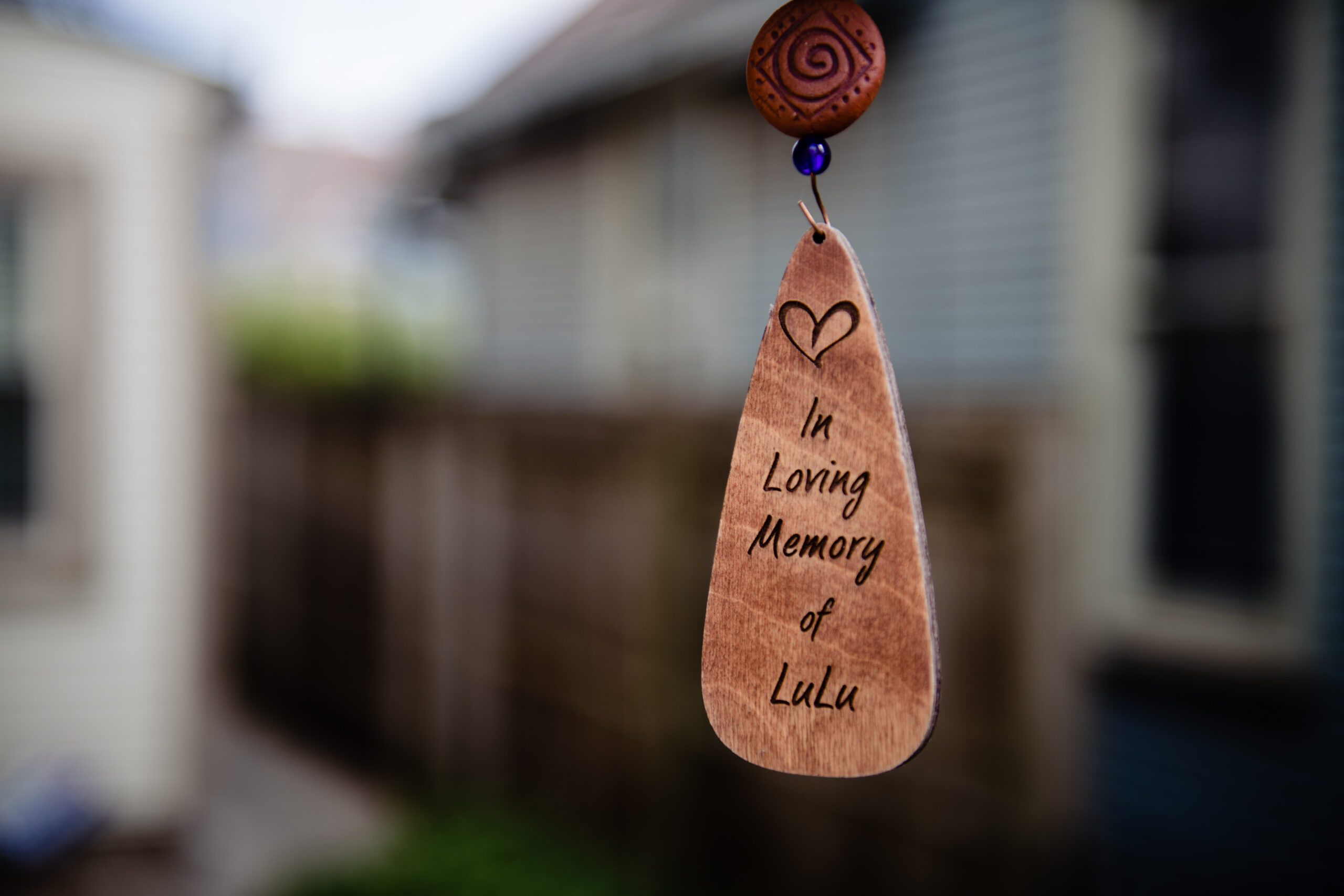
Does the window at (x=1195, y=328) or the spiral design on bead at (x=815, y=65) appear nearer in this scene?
the spiral design on bead at (x=815, y=65)

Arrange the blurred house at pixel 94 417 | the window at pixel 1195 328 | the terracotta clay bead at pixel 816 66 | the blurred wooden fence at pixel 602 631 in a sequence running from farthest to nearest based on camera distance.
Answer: the blurred house at pixel 94 417, the window at pixel 1195 328, the blurred wooden fence at pixel 602 631, the terracotta clay bead at pixel 816 66

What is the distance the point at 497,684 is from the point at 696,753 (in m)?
1.27

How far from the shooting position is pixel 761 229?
4.70 meters

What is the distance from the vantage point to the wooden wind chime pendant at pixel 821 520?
583 millimetres

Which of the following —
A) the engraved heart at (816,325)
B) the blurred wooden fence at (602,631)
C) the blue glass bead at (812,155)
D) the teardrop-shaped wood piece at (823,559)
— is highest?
the blue glass bead at (812,155)

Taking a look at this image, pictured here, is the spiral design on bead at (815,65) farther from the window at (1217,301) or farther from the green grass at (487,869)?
the green grass at (487,869)

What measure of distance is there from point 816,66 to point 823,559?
293 millimetres

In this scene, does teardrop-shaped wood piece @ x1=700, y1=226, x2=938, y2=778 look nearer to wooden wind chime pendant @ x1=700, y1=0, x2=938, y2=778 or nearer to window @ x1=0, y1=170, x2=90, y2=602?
wooden wind chime pendant @ x1=700, y1=0, x2=938, y2=778

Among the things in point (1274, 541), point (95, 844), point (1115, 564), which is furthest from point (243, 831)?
point (1274, 541)

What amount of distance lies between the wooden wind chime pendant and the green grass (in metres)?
2.82

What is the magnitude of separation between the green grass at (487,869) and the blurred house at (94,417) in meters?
0.96

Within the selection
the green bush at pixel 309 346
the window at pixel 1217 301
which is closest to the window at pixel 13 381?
the window at pixel 1217 301

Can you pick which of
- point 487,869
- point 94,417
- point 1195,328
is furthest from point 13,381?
point 1195,328

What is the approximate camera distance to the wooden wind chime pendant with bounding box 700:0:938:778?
58 cm
